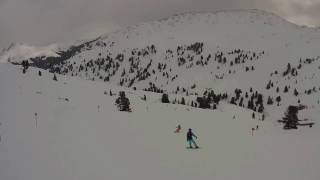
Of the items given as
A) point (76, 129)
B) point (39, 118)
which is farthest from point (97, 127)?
point (39, 118)

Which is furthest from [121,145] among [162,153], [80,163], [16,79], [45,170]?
[16,79]

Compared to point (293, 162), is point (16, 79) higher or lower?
higher

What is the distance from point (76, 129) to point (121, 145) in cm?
855

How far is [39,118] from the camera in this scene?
173ft

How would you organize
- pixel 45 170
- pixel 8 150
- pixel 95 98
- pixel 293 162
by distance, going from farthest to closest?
pixel 95 98 < pixel 293 162 < pixel 8 150 < pixel 45 170

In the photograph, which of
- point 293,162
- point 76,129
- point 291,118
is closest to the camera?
point 293,162

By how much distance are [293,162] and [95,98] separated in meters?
52.3

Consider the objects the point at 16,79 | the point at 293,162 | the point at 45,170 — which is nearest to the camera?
the point at 45,170

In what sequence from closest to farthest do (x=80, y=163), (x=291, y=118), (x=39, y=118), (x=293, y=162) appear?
(x=80, y=163)
(x=293, y=162)
(x=39, y=118)
(x=291, y=118)

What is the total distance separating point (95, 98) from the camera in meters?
84.9

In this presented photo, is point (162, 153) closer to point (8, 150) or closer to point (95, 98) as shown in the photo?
point (8, 150)

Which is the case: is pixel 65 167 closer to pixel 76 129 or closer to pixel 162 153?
pixel 162 153

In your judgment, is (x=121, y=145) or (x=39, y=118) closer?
(x=121, y=145)

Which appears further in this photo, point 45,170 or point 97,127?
point 97,127
